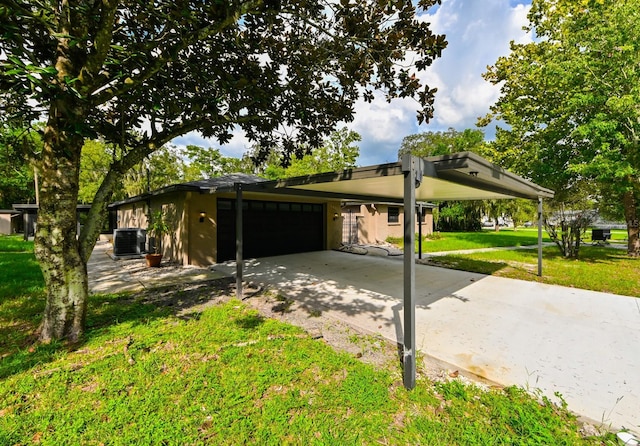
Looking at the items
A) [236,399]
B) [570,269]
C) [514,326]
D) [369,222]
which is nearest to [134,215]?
[369,222]

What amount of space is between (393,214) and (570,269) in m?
9.86

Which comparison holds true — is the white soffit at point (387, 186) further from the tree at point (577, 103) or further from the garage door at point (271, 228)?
the tree at point (577, 103)

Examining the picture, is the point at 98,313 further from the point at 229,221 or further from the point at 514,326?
the point at 514,326

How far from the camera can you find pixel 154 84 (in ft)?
15.0

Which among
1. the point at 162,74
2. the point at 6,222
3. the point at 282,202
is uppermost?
the point at 162,74

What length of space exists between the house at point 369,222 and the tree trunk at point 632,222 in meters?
7.65

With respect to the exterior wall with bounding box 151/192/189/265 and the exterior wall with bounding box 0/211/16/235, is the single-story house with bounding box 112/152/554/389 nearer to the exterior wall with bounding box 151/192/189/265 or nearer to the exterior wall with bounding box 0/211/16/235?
the exterior wall with bounding box 151/192/189/265

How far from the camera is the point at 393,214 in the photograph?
1742 cm

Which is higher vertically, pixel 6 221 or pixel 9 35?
pixel 9 35

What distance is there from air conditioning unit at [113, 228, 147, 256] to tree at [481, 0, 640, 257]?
52.1 ft

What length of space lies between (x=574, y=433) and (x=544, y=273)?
7.25 meters

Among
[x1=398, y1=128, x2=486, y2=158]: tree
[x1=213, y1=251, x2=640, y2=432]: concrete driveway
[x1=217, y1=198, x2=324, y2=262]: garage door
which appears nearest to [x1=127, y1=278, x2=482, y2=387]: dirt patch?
[x1=213, y1=251, x2=640, y2=432]: concrete driveway

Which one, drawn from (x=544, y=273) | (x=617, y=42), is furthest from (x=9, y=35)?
(x=617, y=42)

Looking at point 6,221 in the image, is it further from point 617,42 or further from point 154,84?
point 617,42
